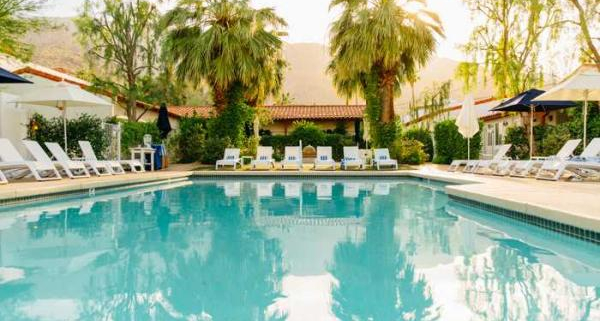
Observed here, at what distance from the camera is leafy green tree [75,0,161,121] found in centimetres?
2384

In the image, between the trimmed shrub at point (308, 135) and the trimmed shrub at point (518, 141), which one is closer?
the trimmed shrub at point (518, 141)

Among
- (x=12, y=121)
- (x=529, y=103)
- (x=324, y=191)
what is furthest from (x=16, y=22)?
(x=529, y=103)

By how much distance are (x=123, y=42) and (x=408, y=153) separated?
1542 cm

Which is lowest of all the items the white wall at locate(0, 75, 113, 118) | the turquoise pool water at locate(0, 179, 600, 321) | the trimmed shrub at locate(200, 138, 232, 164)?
the turquoise pool water at locate(0, 179, 600, 321)

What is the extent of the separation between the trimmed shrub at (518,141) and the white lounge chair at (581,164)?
6117 millimetres

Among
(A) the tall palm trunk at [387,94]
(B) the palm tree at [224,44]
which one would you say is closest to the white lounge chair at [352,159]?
(A) the tall palm trunk at [387,94]

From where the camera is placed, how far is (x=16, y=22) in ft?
61.3

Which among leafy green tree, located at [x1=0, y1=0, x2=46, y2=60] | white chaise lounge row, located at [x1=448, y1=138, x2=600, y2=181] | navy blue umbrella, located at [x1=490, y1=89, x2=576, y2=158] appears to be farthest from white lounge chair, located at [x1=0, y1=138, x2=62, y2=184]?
navy blue umbrella, located at [x1=490, y1=89, x2=576, y2=158]

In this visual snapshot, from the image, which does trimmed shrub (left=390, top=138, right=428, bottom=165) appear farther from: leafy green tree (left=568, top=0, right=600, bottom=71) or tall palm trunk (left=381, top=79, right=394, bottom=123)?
leafy green tree (left=568, top=0, right=600, bottom=71)

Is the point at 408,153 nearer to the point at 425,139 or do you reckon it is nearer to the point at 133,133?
the point at 425,139

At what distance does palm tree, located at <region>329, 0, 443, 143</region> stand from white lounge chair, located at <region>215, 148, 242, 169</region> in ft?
17.0

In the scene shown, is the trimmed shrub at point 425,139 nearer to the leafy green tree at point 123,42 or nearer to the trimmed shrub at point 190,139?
the trimmed shrub at point 190,139

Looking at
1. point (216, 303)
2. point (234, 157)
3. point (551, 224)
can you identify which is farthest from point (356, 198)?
point (234, 157)

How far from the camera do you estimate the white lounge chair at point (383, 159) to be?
16.6m
